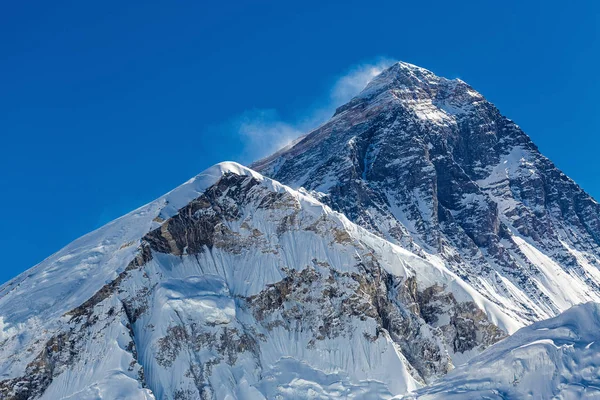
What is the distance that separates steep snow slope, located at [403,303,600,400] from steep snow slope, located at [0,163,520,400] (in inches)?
626

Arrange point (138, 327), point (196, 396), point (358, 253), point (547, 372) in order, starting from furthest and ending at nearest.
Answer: point (358, 253) → point (138, 327) → point (196, 396) → point (547, 372)

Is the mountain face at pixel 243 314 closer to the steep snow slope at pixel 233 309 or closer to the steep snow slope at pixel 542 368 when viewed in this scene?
the steep snow slope at pixel 233 309

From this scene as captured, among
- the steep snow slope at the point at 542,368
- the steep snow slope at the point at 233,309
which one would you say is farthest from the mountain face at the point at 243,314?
the steep snow slope at the point at 542,368

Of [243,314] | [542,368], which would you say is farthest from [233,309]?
[542,368]

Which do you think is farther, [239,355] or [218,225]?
[218,225]

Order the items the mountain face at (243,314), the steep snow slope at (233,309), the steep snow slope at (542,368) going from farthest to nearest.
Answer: the steep snow slope at (233,309)
the mountain face at (243,314)
the steep snow slope at (542,368)

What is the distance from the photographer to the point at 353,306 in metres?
125

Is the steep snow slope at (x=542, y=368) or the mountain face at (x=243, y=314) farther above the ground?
the mountain face at (x=243, y=314)

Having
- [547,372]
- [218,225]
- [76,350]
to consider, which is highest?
[218,225]

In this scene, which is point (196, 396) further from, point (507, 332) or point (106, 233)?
point (507, 332)

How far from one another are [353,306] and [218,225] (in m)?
25.2

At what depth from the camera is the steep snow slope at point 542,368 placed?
9269cm

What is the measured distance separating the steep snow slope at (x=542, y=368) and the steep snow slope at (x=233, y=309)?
626 inches

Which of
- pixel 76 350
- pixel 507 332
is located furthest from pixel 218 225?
pixel 507 332
